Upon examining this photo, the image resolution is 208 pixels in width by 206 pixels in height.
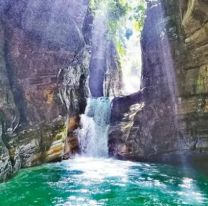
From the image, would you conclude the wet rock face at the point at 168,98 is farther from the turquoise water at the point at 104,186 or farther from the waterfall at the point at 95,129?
the turquoise water at the point at 104,186

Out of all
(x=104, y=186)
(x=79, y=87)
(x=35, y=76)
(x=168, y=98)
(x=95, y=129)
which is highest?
(x=79, y=87)

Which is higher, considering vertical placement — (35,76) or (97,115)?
(35,76)

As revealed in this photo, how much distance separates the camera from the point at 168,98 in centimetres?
1853

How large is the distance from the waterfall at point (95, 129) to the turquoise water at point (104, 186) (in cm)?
435

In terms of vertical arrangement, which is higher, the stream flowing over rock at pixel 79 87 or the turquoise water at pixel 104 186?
the stream flowing over rock at pixel 79 87

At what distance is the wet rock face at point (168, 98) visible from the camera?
16.6 metres

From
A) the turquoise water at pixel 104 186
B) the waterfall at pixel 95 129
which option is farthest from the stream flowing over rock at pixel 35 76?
the waterfall at pixel 95 129

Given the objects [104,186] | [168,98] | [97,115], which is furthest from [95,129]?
[104,186]

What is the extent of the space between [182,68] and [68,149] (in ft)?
25.3

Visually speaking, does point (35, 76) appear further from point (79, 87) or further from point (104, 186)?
point (104, 186)

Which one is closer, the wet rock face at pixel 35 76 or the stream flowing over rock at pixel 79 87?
the wet rock face at pixel 35 76

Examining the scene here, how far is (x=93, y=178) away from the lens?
1302cm

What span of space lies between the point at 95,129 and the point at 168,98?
548 centimetres

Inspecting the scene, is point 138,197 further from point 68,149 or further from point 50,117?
point 68,149
